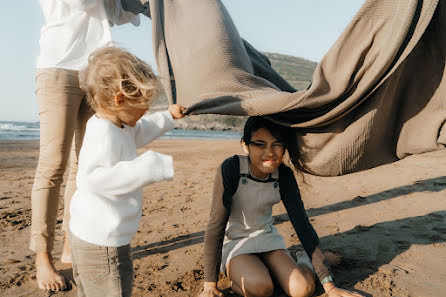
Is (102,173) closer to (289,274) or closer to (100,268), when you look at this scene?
(100,268)

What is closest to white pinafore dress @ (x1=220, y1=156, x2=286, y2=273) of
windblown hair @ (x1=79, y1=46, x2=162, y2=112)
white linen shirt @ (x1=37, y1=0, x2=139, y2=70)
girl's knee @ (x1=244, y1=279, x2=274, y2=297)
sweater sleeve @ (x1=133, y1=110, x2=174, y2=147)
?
girl's knee @ (x1=244, y1=279, x2=274, y2=297)

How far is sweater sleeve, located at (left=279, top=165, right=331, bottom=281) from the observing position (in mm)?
2160

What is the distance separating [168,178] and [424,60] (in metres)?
1.61

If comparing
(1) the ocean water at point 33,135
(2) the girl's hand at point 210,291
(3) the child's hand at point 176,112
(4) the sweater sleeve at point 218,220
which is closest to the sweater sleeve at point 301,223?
(4) the sweater sleeve at point 218,220

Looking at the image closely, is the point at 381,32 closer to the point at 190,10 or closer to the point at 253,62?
the point at 253,62

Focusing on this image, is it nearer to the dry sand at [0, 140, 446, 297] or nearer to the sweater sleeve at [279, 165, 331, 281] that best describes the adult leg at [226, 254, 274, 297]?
the dry sand at [0, 140, 446, 297]

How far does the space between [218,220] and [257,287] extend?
49 cm

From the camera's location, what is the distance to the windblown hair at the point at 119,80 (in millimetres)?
1520

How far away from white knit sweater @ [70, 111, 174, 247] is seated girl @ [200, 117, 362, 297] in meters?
0.76

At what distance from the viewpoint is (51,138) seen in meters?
2.30

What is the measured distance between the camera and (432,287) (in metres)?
2.18

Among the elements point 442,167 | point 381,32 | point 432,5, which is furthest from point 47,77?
point 442,167

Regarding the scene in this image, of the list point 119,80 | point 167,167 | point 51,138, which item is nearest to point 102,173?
point 167,167

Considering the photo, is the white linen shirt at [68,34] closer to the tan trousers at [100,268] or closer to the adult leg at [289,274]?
the tan trousers at [100,268]
